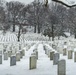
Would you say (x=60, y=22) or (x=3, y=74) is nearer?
(x=3, y=74)

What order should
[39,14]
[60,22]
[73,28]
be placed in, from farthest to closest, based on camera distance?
[39,14]
[60,22]
[73,28]

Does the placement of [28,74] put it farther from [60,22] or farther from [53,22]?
[60,22]

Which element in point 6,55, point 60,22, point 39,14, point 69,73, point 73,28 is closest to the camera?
point 69,73

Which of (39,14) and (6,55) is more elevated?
(39,14)

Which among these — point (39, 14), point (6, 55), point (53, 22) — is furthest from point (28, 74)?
point (39, 14)

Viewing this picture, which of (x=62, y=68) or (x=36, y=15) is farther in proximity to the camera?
(x=36, y=15)

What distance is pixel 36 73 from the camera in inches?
292

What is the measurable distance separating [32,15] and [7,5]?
766 cm

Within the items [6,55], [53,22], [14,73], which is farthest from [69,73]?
[53,22]

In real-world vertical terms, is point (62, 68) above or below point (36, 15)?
below

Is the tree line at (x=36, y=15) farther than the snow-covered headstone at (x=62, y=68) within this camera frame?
Yes

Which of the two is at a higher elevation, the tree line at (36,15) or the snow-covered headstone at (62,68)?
the tree line at (36,15)

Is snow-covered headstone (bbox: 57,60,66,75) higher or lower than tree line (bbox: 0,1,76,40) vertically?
lower

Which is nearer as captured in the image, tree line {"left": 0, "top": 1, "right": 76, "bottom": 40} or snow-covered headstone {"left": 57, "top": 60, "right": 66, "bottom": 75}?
snow-covered headstone {"left": 57, "top": 60, "right": 66, "bottom": 75}
